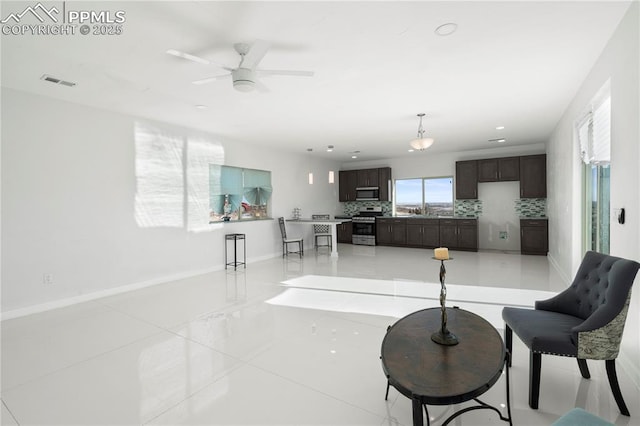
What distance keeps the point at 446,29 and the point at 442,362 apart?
8.28 ft

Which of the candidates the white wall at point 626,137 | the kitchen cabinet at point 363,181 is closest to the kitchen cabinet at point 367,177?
the kitchen cabinet at point 363,181

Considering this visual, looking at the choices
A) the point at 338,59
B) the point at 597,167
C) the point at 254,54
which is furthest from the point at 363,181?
the point at 254,54

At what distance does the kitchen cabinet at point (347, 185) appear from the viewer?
1015cm

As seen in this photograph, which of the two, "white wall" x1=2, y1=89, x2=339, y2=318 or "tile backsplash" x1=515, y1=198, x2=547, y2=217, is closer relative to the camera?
"white wall" x1=2, y1=89, x2=339, y2=318

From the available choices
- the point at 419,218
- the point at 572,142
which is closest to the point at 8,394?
the point at 572,142

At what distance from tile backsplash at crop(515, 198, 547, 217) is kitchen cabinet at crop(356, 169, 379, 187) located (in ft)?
12.8

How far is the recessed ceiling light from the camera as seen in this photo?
2486mm

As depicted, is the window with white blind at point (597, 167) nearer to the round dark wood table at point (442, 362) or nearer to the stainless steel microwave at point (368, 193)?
the round dark wood table at point (442, 362)

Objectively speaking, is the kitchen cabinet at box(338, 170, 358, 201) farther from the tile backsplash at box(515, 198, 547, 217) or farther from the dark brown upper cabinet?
the tile backsplash at box(515, 198, 547, 217)

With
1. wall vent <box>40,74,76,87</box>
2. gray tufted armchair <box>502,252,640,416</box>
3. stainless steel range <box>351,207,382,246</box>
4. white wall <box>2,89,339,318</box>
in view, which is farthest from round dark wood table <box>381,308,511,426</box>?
stainless steel range <box>351,207,382,246</box>

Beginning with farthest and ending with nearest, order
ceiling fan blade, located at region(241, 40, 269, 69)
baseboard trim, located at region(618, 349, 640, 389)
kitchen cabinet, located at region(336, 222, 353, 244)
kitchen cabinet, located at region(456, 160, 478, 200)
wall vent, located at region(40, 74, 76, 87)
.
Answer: kitchen cabinet, located at region(336, 222, 353, 244) → kitchen cabinet, located at region(456, 160, 478, 200) → wall vent, located at region(40, 74, 76, 87) → ceiling fan blade, located at region(241, 40, 269, 69) → baseboard trim, located at region(618, 349, 640, 389)

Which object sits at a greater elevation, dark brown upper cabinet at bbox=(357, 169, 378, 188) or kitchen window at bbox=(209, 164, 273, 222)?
dark brown upper cabinet at bbox=(357, 169, 378, 188)

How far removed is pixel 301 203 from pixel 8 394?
6.94 m

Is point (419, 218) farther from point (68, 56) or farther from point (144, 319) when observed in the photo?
point (68, 56)
